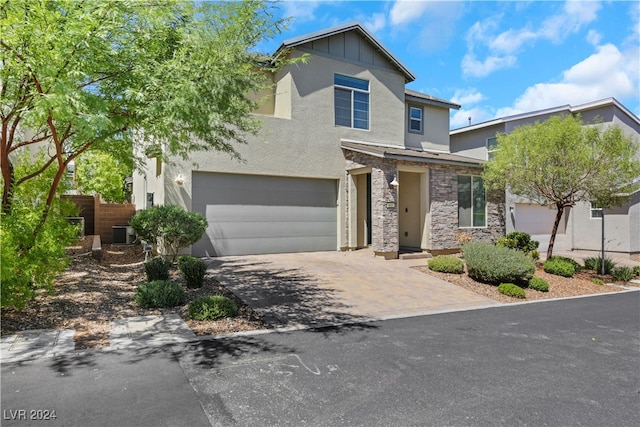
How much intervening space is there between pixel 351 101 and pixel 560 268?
1000 cm

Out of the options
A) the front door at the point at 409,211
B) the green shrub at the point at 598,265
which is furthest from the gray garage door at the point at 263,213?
the green shrub at the point at 598,265

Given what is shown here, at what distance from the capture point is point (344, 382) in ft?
13.8

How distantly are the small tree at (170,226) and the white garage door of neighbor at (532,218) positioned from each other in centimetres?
1480

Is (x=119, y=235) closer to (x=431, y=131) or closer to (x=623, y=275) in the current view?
(x=431, y=131)

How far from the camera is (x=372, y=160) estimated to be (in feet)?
46.0

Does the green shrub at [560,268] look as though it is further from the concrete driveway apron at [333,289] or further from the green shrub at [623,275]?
the concrete driveway apron at [333,289]

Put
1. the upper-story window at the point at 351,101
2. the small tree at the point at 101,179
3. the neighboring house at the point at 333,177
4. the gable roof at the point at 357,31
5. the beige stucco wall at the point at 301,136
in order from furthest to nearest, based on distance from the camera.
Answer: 1. the small tree at the point at 101,179
2. the upper-story window at the point at 351,101
3. the gable roof at the point at 357,31
4. the neighboring house at the point at 333,177
5. the beige stucco wall at the point at 301,136

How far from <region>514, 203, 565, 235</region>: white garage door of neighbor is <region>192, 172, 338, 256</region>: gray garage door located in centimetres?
945

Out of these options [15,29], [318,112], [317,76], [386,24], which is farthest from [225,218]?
[386,24]

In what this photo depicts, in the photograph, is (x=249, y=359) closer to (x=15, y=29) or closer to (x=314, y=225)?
(x=15, y=29)

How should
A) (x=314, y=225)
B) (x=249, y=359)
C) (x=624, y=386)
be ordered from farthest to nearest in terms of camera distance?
1. (x=314, y=225)
2. (x=249, y=359)
3. (x=624, y=386)

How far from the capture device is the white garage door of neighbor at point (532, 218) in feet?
59.6

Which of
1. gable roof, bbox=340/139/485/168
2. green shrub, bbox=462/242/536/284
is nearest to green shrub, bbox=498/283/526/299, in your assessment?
green shrub, bbox=462/242/536/284

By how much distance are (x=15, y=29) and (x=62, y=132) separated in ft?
8.42
